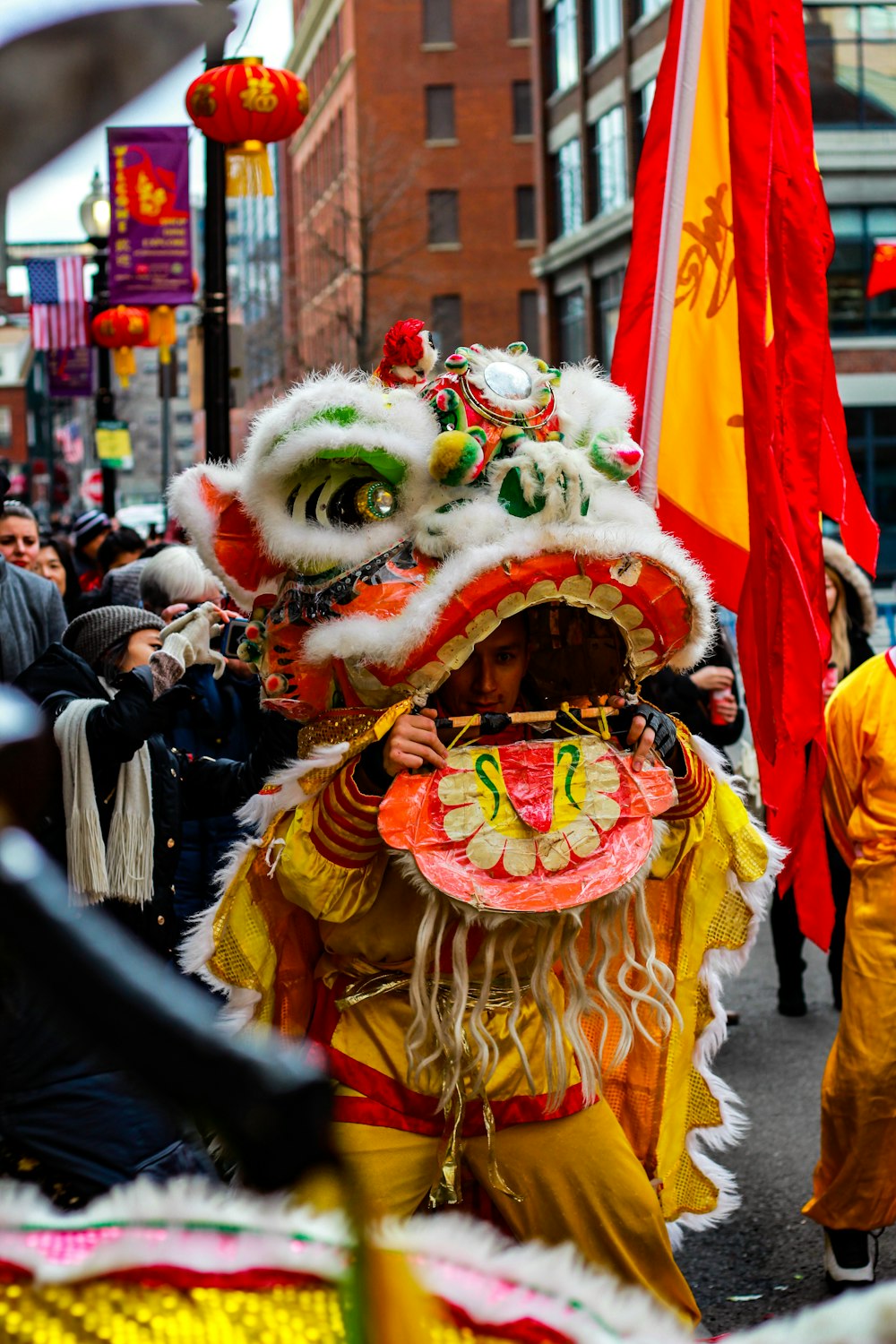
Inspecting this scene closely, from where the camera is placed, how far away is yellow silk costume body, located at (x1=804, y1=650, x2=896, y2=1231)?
162 inches

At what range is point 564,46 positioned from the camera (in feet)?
126

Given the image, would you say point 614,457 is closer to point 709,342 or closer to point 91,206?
point 709,342

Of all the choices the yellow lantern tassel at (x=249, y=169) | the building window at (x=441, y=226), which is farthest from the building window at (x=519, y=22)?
the yellow lantern tassel at (x=249, y=169)

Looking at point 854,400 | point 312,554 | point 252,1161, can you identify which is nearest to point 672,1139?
point 312,554

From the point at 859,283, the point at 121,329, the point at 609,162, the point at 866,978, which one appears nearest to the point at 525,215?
the point at 609,162

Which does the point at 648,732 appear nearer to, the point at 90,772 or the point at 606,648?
the point at 606,648

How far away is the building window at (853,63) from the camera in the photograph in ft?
99.3

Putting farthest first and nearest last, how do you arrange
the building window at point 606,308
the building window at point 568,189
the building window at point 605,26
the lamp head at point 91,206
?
the building window at point 568,189 → the building window at point 606,308 → the building window at point 605,26 → the lamp head at point 91,206

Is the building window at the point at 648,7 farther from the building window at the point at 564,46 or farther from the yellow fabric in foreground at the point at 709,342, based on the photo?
the yellow fabric in foreground at the point at 709,342

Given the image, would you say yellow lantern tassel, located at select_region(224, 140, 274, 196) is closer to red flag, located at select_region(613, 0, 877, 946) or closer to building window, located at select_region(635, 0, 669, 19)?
red flag, located at select_region(613, 0, 877, 946)

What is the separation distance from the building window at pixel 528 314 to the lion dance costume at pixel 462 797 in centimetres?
5011

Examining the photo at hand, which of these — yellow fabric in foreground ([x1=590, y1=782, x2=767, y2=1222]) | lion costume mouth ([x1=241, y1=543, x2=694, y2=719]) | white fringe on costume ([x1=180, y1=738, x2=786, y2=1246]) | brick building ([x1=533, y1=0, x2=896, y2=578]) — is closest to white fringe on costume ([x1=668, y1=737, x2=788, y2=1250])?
yellow fabric in foreground ([x1=590, y1=782, x2=767, y2=1222])

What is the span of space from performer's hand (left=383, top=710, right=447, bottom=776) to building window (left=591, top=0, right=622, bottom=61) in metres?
33.7

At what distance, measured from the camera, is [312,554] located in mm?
2977
